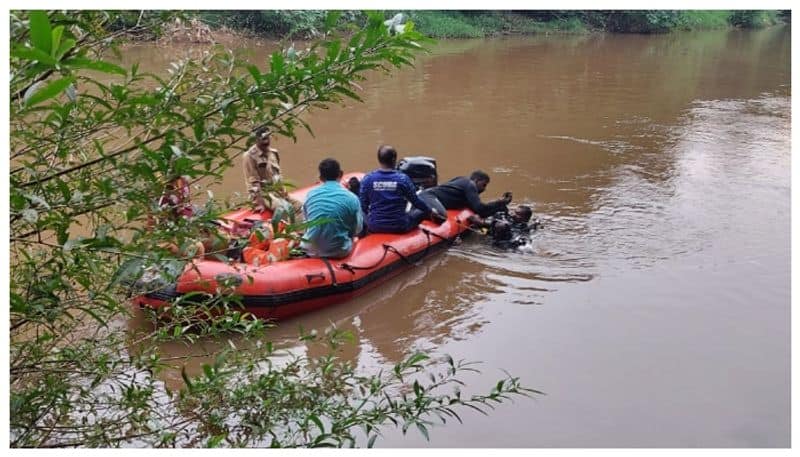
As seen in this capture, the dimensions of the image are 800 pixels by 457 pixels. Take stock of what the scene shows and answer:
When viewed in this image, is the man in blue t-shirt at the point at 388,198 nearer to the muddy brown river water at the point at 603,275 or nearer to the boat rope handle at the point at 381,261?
the boat rope handle at the point at 381,261

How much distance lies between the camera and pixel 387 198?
584 cm

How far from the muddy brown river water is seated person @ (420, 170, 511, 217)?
1.11ft

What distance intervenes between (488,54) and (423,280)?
16033 mm

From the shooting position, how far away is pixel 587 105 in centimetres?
1364

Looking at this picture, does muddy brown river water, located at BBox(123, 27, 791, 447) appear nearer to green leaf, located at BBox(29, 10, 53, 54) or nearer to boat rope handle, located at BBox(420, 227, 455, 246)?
boat rope handle, located at BBox(420, 227, 455, 246)

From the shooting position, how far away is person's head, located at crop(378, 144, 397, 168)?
5730 mm

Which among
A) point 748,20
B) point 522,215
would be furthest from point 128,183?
point 748,20

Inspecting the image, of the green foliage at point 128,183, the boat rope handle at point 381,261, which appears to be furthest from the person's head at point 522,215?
the green foliage at point 128,183

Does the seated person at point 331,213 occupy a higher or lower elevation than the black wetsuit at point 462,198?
higher

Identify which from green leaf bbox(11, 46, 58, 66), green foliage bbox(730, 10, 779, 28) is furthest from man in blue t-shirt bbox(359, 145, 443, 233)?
green foliage bbox(730, 10, 779, 28)

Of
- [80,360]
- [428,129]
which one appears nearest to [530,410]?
[80,360]

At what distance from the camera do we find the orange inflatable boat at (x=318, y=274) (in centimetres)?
476

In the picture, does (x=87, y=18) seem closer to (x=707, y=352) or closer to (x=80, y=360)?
(x=80, y=360)

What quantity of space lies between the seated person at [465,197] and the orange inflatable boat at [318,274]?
40 cm
